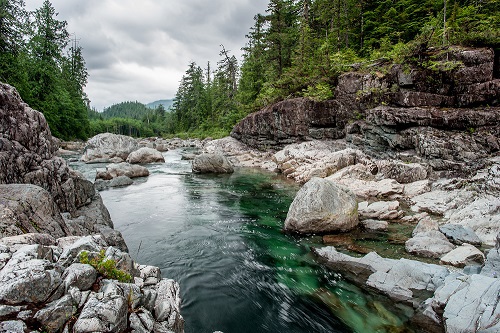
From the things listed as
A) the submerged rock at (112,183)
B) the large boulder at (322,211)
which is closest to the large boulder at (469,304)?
the large boulder at (322,211)

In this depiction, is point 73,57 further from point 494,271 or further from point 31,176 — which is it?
point 494,271

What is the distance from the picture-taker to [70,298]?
2988 millimetres

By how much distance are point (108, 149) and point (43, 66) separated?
1739 centimetres

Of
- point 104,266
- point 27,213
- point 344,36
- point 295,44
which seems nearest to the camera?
point 104,266

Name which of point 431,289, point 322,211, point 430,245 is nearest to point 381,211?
point 430,245

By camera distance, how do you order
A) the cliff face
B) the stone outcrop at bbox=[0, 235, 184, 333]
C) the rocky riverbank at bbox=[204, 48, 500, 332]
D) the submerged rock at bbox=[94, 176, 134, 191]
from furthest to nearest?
the submerged rock at bbox=[94, 176, 134, 191], the cliff face, the rocky riverbank at bbox=[204, 48, 500, 332], the stone outcrop at bbox=[0, 235, 184, 333]

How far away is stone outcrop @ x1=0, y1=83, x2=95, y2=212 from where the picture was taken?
610cm

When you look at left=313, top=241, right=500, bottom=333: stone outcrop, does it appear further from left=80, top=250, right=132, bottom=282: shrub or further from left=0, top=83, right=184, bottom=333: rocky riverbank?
left=80, top=250, right=132, bottom=282: shrub

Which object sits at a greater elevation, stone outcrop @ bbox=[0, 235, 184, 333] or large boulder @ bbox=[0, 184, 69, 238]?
large boulder @ bbox=[0, 184, 69, 238]

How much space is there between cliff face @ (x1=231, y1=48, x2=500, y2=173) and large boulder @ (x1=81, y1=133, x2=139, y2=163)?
22151mm

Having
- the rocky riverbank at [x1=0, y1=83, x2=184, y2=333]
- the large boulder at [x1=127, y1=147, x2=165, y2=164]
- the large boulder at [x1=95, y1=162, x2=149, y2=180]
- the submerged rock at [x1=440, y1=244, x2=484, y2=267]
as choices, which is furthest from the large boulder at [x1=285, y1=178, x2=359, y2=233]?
the large boulder at [x1=127, y1=147, x2=165, y2=164]

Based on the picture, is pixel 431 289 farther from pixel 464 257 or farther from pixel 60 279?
pixel 60 279

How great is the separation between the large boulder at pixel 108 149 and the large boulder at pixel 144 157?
1.79 m

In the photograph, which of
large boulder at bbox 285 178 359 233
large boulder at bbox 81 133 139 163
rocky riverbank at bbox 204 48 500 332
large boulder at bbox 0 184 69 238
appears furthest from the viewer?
large boulder at bbox 81 133 139 163
